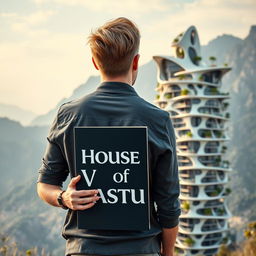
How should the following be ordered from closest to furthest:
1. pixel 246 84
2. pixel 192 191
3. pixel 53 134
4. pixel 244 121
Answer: pixel 53 134, pixel 192 191, pixel 244 121, pixel 246 84

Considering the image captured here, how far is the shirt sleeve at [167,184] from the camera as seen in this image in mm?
1198

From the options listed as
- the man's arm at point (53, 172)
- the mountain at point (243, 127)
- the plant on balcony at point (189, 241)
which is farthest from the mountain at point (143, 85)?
the man's arm at point (53, 172)

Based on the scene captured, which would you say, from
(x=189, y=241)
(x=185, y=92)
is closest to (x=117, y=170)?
(x=185, y=92)

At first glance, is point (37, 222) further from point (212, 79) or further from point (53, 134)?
point (53, 134)

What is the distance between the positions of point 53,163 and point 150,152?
0.33 metres

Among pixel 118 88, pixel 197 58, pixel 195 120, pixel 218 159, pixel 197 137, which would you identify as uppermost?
pixel 197 58

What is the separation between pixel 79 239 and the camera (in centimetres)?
121

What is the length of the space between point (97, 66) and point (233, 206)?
2268 inches

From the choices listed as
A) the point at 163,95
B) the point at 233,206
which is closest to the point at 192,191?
the point at 163,95

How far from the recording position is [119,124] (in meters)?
1.18

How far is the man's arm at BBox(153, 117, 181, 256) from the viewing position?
47.2 inches

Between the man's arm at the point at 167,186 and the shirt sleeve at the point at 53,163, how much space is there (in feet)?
1.04

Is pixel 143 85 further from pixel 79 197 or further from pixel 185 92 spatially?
pixel 79 197

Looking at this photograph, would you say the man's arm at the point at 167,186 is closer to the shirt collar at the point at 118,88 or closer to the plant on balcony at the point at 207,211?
the shirt collar at the point at 118,88
